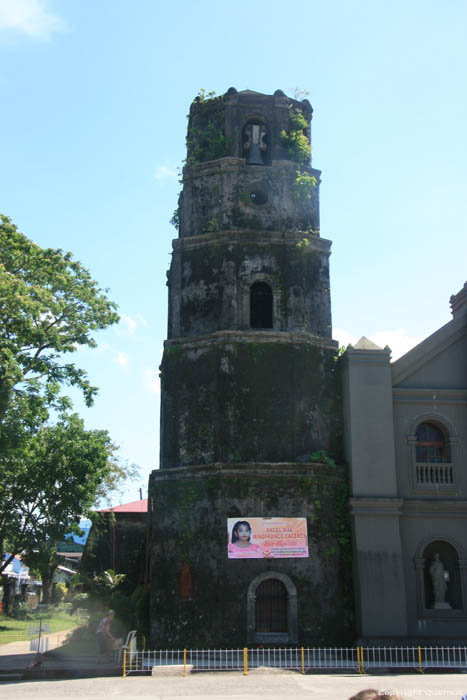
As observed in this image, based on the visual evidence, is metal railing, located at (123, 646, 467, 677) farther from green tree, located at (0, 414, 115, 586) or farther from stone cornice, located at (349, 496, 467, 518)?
green tree, located at (0, 414, 115, 586)

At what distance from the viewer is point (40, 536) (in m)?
30.5

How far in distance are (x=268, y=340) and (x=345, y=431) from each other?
3.63m

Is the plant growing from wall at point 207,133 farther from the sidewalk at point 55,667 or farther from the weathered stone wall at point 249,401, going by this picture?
the sidewalk at point 55,667

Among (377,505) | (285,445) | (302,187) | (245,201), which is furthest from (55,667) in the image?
(302,187)

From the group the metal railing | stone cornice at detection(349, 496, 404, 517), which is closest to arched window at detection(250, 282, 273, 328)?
stone cornice at detection(349, 496, 404, 517)

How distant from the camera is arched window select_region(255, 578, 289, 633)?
65.7 ft

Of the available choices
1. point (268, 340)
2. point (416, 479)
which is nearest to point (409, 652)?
point (416, 479)

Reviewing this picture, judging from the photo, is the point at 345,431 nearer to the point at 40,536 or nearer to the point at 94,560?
the point at 40,536

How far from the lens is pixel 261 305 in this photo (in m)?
23.7

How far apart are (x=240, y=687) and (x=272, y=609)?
4533 millimetres

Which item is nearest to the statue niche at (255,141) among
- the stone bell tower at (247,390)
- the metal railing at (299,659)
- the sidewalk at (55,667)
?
the stone bell tower at (247,390)

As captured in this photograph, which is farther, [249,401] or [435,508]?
[249,401]

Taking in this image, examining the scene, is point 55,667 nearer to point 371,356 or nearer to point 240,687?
point 240,687

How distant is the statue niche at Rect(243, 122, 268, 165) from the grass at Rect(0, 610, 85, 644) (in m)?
19.8
